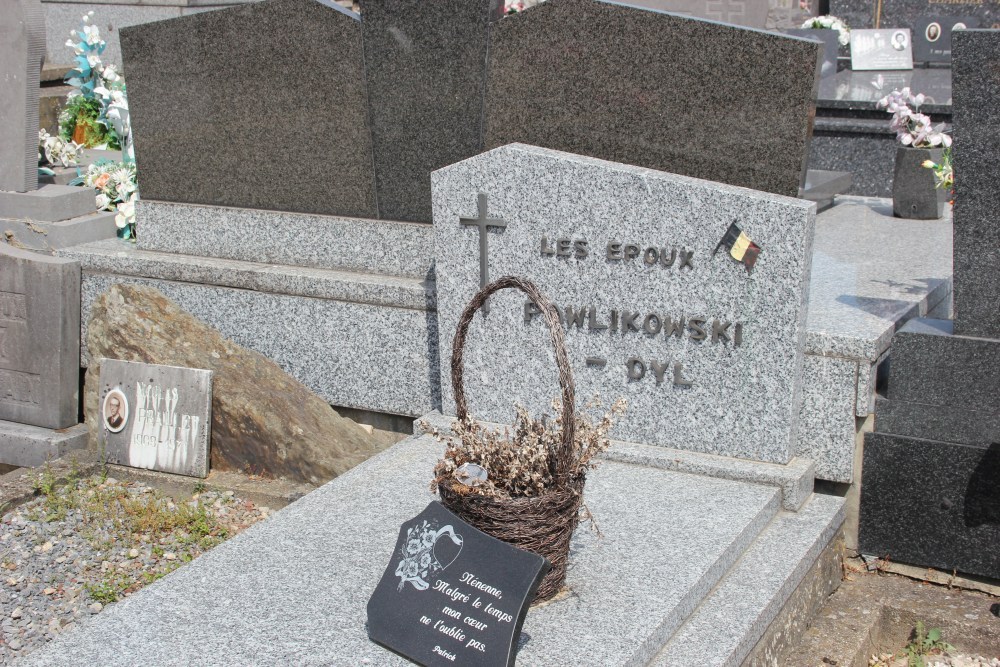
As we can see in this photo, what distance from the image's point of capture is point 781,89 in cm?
384

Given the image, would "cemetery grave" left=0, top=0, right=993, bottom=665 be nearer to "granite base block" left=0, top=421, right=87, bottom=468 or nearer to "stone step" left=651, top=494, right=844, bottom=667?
"stone step" left=651, top=494, right=844, bottom=667

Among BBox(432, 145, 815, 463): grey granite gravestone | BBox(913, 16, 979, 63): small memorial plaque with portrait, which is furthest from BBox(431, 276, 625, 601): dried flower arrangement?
BBox(913, 16, 979, 63): small memorial plaque with portrait

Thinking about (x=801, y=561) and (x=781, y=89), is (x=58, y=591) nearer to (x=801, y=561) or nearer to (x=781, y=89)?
(x=801, y=561)

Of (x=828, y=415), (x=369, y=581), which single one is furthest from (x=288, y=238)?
(x=828, y=415)

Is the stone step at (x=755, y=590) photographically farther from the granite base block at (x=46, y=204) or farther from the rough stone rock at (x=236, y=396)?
the granite base block at (x=46, y=204)

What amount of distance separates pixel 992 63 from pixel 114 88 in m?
5.58

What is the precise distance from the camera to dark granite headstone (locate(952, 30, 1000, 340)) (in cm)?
335

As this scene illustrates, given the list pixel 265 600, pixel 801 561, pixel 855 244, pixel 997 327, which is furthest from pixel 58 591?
pixel 855 244

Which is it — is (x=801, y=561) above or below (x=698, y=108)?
below

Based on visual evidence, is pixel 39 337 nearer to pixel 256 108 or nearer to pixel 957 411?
pixel 256 108

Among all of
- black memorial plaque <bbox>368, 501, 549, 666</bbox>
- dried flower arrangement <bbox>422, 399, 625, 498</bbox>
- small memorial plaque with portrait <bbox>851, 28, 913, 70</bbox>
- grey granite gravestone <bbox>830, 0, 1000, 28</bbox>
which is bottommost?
black memorial plaque <bbox>368, 501, 549, 666</bbox>

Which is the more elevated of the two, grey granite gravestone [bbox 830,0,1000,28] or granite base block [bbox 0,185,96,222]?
grey granite gravestone [bbox 830,0,1000,28]

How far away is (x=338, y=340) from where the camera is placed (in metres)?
4.89

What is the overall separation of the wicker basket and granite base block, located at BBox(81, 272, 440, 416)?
186cm
